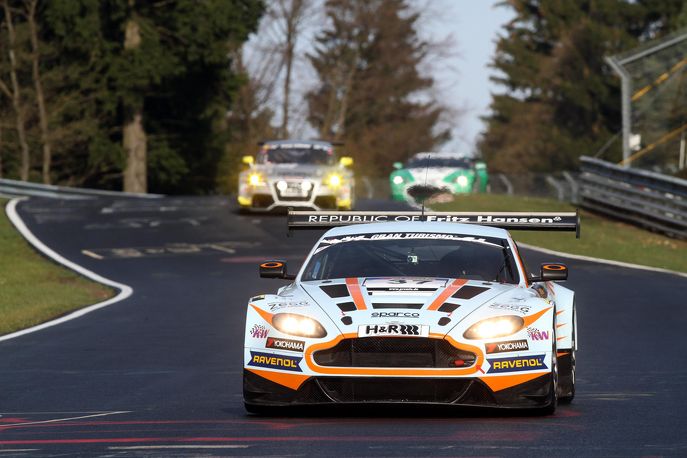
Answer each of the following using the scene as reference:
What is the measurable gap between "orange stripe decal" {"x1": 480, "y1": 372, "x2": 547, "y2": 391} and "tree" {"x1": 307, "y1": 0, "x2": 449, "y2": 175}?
8167cm

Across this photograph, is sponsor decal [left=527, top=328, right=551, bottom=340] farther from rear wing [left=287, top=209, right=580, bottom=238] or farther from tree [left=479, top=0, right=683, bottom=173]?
tree [left=479, top=0, right=683, bottom=173]

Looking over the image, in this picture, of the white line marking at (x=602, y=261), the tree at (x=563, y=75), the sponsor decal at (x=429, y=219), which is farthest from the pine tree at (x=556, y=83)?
the sponsor decal at (x=429, y=219)

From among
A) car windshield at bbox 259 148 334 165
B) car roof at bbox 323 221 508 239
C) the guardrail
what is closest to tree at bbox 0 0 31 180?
the guardrail

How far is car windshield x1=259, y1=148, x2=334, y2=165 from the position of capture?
35.8m

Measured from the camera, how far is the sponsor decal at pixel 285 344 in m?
10.2

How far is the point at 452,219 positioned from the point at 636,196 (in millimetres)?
22808

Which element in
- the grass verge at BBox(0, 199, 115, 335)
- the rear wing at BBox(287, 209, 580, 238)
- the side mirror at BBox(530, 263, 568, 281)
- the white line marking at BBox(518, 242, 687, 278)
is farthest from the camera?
the white line marking at BBox(518, 242, 687, 278)

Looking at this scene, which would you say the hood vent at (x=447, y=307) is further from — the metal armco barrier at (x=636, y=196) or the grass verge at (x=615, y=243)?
the metal armco barrier at (x=636, y=196)

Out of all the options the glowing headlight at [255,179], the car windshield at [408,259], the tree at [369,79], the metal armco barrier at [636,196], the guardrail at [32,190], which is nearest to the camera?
the car windshield at [408,259]

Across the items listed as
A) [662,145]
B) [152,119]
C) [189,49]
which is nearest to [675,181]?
[662,145]

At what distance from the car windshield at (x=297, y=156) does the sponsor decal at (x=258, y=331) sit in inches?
987

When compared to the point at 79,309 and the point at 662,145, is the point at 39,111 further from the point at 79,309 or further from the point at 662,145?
the point at 79,309

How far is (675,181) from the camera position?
32781mm

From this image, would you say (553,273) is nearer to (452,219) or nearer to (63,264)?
(452,219)
